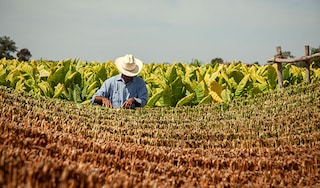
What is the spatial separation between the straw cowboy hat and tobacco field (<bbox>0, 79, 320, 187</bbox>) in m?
0.80

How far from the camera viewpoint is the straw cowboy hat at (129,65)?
17.4ft

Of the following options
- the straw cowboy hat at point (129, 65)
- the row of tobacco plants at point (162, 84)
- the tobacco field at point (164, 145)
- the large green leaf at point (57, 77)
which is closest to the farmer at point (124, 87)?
the straw cowboy hat at point (129, 65)

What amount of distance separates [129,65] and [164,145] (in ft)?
7.87

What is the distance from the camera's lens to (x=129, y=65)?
5.34 metres

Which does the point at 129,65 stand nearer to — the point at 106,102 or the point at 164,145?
the point at 106,102

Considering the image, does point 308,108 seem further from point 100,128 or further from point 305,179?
point 100,128

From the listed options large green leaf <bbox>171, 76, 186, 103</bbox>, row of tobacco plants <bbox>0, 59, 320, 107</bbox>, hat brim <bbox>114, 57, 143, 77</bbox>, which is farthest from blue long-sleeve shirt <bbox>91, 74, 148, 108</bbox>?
large green leaf <bbox>171, 76, 186, 103</bbox>

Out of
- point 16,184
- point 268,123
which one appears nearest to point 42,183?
point 16,184

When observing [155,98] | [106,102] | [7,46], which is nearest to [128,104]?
[106,102]

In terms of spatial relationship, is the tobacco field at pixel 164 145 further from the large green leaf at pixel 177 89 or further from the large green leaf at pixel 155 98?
the large green leaf at pixel 177 89

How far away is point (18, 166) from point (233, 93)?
577 cm

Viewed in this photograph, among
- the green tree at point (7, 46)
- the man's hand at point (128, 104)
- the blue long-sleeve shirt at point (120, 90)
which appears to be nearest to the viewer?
the man's hand at point (128, 104)

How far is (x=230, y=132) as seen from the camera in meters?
3.63

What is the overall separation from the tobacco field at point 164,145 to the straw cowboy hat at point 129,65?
803 millimetres
